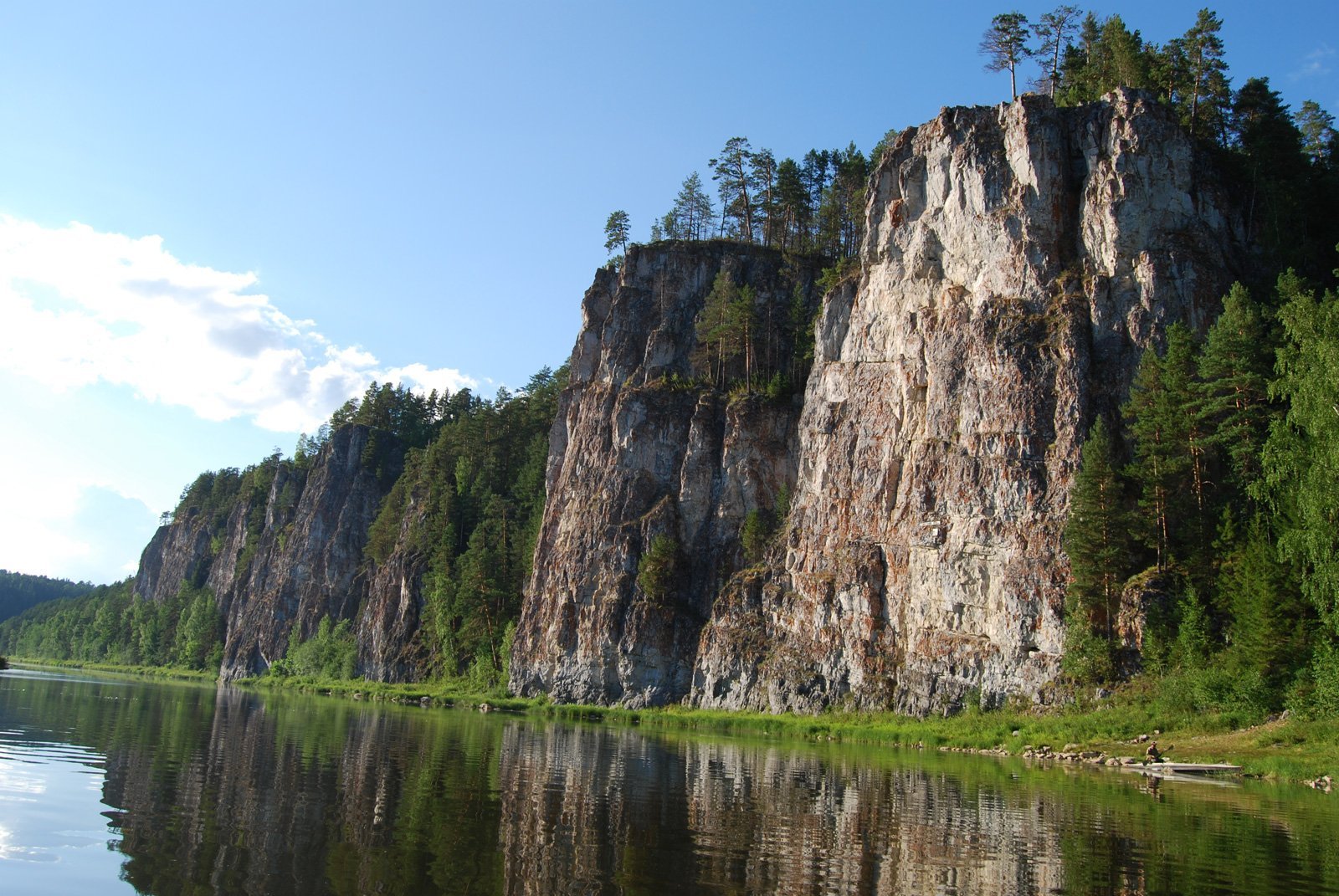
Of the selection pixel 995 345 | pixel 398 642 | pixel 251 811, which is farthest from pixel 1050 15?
pixel 398 642

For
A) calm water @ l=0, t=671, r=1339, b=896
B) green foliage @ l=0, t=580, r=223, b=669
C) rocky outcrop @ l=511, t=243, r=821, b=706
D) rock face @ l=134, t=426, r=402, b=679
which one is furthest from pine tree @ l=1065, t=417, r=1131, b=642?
green foliage @ l=0, t=580, r=223, b=669

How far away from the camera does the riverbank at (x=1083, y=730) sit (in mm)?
34438

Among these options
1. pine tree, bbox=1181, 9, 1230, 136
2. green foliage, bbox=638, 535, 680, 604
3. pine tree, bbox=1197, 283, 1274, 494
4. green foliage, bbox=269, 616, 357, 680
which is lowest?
green foliage, bbox=269, 616, 357, 680

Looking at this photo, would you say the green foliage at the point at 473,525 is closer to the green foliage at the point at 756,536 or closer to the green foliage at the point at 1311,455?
the green foliage at the point at 756,536

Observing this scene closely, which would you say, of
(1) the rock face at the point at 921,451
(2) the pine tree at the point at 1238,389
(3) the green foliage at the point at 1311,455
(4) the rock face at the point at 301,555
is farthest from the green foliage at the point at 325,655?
(3) the green foliage at the point at 1311,455

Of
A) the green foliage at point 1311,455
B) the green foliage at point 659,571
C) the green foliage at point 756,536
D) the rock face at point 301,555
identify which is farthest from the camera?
the rock face at point 301,555

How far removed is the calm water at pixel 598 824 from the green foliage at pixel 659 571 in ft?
126

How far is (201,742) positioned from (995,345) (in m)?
49.5

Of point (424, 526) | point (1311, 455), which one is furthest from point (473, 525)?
point (1311, 455)

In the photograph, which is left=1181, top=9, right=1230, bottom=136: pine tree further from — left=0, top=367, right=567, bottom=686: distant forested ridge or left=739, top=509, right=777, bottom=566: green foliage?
left=0, top=367, right=567, bottom=686: distant forested ridge

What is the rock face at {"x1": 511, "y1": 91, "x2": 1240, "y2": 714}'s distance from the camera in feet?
187

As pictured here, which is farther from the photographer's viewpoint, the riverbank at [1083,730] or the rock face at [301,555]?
the rock face at [301,555]

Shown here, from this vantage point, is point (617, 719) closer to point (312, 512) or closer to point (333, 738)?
point (333, 738)

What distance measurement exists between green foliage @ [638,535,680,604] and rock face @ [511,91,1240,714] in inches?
38.1
